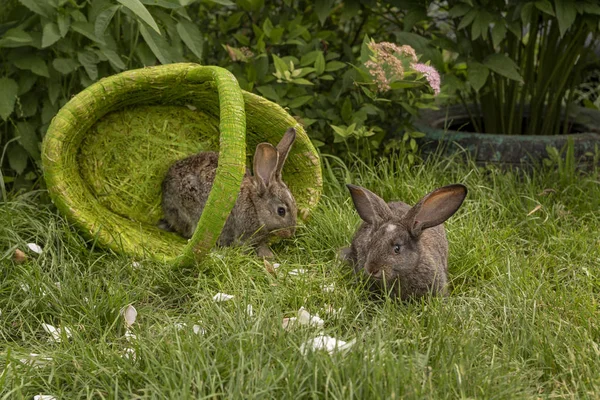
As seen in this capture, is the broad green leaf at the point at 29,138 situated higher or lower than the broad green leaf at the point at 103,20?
lower

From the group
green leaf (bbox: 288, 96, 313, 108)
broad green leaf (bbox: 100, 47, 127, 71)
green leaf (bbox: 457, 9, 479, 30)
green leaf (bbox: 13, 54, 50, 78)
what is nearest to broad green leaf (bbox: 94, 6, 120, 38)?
broad green leaf (bbox: 100, 47, 127, 71)

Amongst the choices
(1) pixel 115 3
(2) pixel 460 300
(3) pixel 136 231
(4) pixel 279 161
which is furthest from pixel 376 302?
(1) pixel 115 3

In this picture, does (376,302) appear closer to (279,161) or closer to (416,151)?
(279,161)

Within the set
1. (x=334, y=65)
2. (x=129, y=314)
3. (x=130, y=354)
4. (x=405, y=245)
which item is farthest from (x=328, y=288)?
(x=334, y=65)

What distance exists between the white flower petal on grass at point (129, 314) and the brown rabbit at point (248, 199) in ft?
2.97

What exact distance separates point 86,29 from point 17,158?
0.95m

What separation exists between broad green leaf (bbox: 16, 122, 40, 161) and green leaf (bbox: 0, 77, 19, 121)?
0.24 metres

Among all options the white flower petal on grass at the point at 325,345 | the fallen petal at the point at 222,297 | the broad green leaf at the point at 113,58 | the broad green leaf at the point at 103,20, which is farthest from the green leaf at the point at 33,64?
the white flower petal on grass at the point at 325,345

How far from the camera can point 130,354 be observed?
9.54 ft

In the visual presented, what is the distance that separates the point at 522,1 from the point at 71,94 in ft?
9.33

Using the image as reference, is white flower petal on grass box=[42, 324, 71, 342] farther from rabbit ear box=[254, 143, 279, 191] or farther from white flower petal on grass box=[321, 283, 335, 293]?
rabbit ear box=[254, 143, 279, 191]

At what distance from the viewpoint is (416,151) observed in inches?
204

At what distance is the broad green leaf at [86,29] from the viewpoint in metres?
4.29

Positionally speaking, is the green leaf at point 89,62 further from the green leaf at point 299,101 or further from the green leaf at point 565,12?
the green leaf at point 565,12
